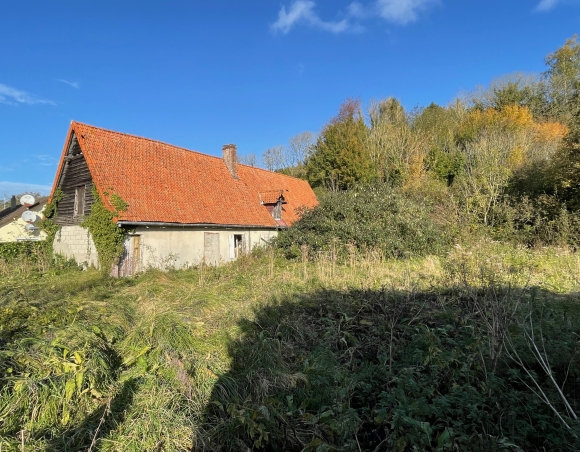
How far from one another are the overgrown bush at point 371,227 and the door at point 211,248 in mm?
3495

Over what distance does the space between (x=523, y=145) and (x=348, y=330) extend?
2659 cm

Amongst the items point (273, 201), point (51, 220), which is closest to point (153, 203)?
point (51, 220)

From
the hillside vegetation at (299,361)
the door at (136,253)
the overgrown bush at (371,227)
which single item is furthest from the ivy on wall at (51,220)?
the overgrown bush at (371,227)

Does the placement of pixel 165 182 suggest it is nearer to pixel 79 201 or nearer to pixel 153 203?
pixel 153 203

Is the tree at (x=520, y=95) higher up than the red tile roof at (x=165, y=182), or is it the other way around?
the tree at (x=520, y=95)

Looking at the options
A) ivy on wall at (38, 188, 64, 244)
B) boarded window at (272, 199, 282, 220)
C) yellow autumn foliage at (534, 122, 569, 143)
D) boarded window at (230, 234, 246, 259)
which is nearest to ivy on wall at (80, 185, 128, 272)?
ivy on wall at (38, 188, 64, 244)

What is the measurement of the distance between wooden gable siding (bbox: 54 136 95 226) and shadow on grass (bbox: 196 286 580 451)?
1258cm

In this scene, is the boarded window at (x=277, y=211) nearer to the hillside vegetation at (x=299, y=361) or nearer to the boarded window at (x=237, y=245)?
the boarded window at (x=237, y=245)

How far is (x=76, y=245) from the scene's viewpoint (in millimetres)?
15203

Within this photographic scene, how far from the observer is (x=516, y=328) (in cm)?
474

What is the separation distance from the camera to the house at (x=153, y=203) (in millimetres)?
13930

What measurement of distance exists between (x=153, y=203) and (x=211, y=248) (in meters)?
3.68

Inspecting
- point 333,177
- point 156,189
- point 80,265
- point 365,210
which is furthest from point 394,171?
point 80,265

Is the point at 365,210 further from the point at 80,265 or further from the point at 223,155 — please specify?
the point at 80,265
